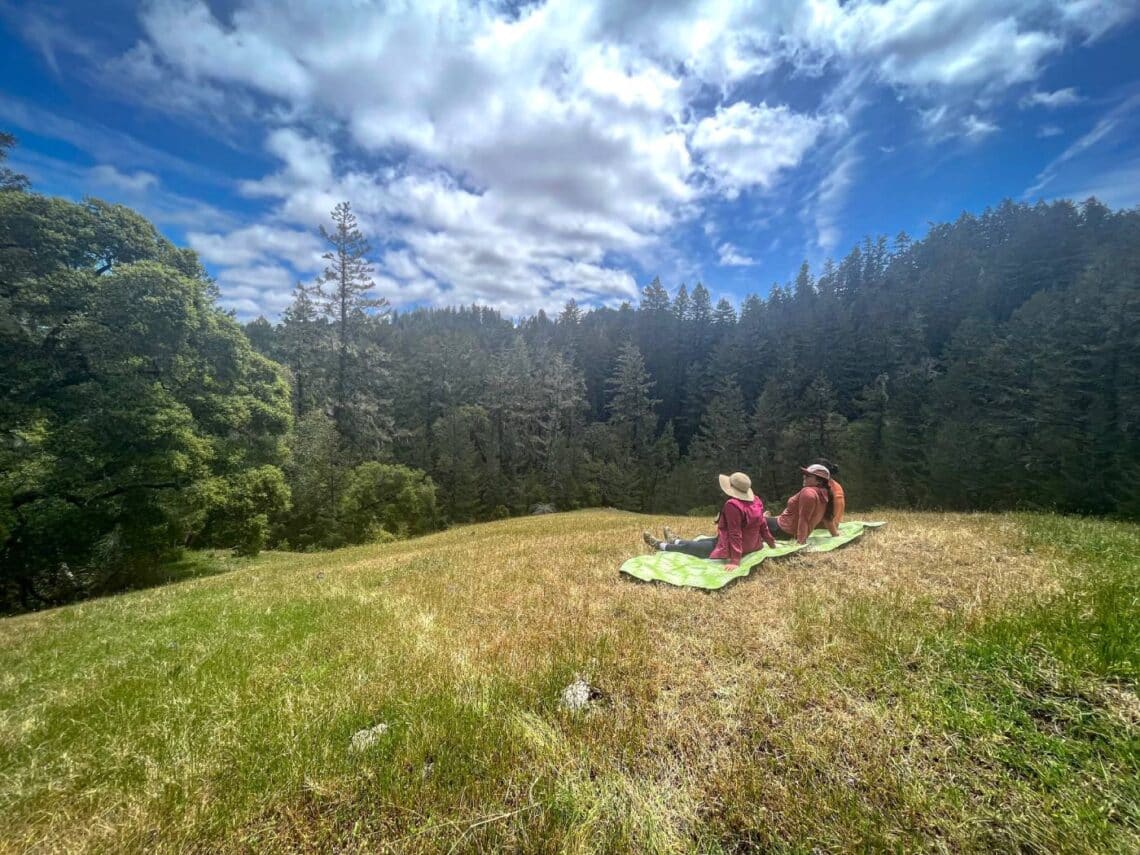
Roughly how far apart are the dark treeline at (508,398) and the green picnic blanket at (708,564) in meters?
17.6

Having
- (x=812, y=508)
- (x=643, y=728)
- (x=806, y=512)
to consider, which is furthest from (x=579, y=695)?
(x=812, y=508)

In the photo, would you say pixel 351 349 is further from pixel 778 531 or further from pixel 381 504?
pixel 778 531

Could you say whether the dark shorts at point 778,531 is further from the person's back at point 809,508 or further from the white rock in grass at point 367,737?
Answer: the white rock in grass at point 367,737

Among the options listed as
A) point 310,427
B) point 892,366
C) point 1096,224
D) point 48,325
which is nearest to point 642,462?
point 892,366

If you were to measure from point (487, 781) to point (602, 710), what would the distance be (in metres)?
1.05

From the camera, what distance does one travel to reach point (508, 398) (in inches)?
2229

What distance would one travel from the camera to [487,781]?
2.81 meters

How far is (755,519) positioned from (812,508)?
4.65 ft

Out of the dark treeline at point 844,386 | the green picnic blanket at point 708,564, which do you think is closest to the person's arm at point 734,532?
the green picnic blanket at point 708,564

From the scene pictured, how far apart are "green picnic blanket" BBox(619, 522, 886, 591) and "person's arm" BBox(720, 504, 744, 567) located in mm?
153

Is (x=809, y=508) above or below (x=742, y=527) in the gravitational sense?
above

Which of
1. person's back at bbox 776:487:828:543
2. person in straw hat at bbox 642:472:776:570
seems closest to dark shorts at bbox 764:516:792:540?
person's back at bbox 776:487:828:543

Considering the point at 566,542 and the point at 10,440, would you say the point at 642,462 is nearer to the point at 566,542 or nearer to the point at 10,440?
the point at 566,542

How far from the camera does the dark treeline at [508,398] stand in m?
15.3
